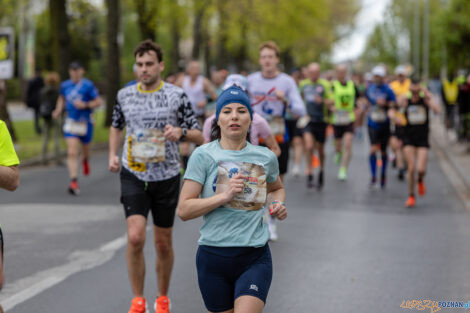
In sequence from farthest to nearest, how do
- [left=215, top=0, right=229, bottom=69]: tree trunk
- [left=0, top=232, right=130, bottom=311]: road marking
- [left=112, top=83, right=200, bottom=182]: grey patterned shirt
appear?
[left=215, top=0, right=229, bottom=69]: tree trunk < [left=0, top=232, right=130, bottom=311]: road marking < [left=112, top=83, right=200, bottom=182]: grey patterned shirt

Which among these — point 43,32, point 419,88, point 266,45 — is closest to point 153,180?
point 266,45

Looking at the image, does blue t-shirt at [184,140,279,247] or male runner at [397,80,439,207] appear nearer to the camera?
blue t-shirt at [184,140,279,247]

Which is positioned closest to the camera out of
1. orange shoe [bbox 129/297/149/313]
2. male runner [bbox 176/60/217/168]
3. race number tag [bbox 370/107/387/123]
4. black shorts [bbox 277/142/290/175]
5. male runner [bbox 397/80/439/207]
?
orange shoe [bbox 129/297/149/313]

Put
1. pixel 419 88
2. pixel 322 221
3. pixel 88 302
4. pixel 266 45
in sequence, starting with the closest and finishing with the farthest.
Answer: pixel 88 302
pixel 266 45
pixel 322 221
pixel 419 88

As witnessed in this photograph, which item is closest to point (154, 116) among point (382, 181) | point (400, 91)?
point (382, 181)

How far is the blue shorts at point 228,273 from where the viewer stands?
13.1 feet

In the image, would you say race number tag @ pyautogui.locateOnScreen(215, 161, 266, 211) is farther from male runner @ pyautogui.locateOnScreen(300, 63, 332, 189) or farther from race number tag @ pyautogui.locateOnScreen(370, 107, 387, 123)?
race number tag @ pyautogui.locateOnScreen(370, 107, 387, 123)

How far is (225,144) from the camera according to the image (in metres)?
4.15

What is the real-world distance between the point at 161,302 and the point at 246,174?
6.45ft

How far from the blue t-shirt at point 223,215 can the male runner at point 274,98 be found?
179 inches

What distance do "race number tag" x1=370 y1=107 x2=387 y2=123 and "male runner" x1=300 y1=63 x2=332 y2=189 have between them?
80 cm

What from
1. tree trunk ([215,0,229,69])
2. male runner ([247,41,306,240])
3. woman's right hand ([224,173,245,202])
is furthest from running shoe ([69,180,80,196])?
tree trunk ([215,0,229,69])

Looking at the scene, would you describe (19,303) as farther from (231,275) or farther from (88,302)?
(231,275)

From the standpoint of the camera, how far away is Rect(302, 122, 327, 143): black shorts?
1346cm
